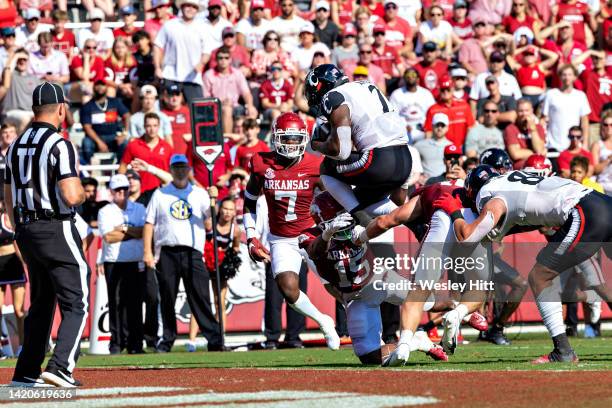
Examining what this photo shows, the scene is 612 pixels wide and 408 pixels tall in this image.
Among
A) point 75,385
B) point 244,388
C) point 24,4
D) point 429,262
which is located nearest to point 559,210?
point 429,262

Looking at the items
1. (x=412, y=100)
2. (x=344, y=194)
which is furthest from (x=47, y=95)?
(x=412, y=100)

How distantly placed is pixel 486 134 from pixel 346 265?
27.2ft

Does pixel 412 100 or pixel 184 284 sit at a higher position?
pixel 412 100

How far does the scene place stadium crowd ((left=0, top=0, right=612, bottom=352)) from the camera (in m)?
16.8

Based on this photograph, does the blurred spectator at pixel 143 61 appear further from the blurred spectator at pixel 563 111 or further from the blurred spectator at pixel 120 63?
the blurred spectator at pixel 563 111

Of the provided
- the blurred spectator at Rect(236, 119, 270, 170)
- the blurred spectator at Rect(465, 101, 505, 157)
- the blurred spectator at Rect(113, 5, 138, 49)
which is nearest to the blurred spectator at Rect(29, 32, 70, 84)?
the blurred spectator at Rect(113, 5, 138, 49)

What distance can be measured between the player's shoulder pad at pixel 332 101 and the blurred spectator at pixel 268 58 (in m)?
9.57

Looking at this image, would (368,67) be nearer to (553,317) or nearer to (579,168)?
(579,168)

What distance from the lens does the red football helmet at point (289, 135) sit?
11570 millimetres

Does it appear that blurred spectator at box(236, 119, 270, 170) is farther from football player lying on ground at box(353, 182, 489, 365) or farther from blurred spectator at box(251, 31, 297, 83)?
football player lying on ground at box(353, 182, 489, 365)

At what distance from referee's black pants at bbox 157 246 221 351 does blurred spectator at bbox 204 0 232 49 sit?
5.10m

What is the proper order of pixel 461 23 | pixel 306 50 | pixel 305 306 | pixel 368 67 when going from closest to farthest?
pixel 305 306, pixel 368 67, pixel 306 50, pixel 461 23

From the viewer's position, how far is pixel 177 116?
1773cm

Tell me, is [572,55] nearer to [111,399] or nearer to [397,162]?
[397,162]
